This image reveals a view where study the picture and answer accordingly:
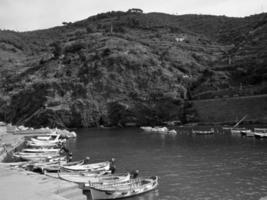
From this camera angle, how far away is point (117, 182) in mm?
34812

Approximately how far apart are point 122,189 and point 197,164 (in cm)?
1779

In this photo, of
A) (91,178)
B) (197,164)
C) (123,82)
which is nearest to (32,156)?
(91,178)

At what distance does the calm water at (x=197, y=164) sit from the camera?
114 ft

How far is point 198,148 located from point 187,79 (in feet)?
278

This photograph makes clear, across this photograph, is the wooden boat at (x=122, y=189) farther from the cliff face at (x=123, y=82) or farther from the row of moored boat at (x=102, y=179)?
the cliff face at (x=123, y=82)

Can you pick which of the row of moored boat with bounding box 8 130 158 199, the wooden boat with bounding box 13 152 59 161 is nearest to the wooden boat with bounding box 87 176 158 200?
the row of moored boat with bounding box 8 130 158 199

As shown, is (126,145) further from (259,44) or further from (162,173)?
(259,44)

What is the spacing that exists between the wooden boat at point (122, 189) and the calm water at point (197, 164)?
0.62 meters

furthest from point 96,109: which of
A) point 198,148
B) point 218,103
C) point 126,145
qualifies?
point 198,148

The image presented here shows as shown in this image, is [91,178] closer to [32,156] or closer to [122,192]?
[122,192]

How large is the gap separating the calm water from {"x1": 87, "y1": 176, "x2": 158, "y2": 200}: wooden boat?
62cm

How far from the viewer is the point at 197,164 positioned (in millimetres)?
49062

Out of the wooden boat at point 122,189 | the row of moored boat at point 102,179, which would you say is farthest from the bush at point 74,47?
the wooden boat at point 122,189

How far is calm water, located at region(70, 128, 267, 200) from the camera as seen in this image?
34844 mm
